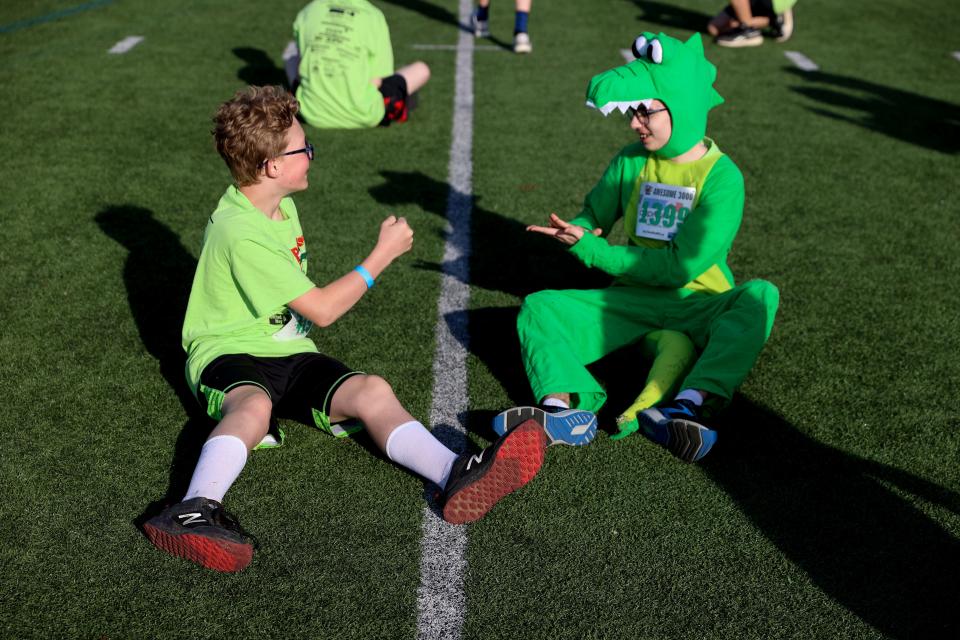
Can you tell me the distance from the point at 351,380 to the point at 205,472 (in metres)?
0.63

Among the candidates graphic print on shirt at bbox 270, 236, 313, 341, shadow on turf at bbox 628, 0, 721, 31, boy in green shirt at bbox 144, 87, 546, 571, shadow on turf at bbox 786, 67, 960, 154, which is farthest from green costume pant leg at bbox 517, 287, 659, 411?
shadow on turf at bbox 628, 0, 721, 31

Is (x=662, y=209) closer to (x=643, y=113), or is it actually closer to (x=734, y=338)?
(x=643, y=113)

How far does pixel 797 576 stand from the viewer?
300 cm

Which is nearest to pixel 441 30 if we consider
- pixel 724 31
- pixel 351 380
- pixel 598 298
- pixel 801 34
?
pixel 724 31

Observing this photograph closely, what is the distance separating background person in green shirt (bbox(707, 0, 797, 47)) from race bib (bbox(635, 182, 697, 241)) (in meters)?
6.16

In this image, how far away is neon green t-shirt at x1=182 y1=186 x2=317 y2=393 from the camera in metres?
3.32

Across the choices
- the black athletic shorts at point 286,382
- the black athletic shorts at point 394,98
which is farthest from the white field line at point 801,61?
the black athletic shorts at point 286,382

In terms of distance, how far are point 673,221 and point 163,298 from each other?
8.45 ft

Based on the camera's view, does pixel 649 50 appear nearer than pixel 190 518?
No

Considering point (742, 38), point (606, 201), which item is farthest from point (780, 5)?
point (606, 201)

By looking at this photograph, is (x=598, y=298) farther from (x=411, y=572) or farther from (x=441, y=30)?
(x=441, y=30)

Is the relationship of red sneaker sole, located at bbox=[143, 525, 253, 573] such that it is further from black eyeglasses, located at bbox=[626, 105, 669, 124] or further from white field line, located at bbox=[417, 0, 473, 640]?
black eyeglasses, located at bbox=[626, 105, 669, 124]

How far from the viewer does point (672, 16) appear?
1052 cm

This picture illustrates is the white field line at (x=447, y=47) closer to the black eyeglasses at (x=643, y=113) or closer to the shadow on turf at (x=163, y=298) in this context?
the shadow on turf at (x=163, y=298)
